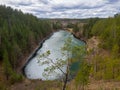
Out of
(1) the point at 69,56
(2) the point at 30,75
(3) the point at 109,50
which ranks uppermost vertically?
(1) the point at 69,56

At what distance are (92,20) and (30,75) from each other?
98268mm

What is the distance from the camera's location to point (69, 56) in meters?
19.2

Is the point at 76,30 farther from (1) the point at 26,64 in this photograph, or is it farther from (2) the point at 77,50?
(2) the point at 77,50

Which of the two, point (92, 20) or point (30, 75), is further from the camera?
point (92, 20)

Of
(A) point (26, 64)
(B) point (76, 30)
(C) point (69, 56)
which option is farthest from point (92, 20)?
(C) point (69, 56)

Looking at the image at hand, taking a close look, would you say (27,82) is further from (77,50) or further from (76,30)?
(76,30)

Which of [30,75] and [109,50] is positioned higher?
[109,50]

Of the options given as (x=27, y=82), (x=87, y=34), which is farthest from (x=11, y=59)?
(x=87, y=34)

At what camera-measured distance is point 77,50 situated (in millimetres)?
18781

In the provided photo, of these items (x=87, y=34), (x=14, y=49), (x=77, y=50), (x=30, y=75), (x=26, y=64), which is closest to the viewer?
(x=77, y=50)

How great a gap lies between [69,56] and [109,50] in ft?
205

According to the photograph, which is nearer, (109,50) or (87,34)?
(109,50)

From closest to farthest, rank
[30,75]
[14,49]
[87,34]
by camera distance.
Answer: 1. [30,75]
2. [14,49]
3. [87,34]

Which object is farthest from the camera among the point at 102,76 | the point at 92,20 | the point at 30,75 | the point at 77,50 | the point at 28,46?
the point at 92,20
